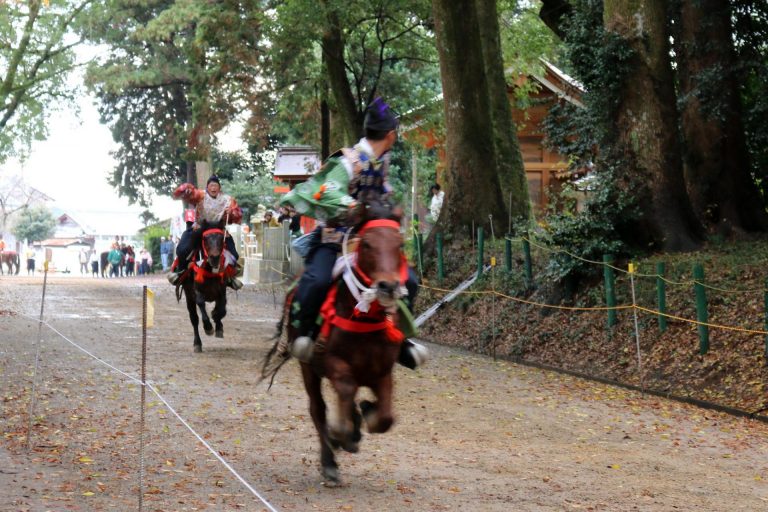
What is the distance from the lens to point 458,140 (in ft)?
88.7

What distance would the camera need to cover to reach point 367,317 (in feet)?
28.1

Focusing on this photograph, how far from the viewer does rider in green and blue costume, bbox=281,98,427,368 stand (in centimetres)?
902

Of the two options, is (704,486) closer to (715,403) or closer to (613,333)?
(715,403)

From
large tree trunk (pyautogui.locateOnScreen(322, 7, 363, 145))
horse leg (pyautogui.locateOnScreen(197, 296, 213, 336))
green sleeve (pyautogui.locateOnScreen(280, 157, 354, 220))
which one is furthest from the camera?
large tree trunk (pyautogui.locateOnScreen(322, 7, 363, 145))

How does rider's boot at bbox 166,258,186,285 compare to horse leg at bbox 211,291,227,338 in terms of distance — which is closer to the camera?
horse leg at bbox 211,291,227,338

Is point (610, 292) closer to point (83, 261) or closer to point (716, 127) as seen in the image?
point (716, 127)

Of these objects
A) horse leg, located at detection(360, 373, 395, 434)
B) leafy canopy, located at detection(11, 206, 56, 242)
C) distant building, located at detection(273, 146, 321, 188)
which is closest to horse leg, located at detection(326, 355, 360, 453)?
horse leg, located at detection(360, 373, 395, 434)

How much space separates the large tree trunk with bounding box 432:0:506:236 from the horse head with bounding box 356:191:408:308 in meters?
18.3

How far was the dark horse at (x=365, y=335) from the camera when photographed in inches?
334

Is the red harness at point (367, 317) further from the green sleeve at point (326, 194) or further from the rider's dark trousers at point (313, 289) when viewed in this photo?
the green sleeve at point (326, 194)

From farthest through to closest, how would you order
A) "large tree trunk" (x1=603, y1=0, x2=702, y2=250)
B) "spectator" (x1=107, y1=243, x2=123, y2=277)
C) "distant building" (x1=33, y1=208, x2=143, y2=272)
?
"distant building" (x1=33, y1=208, x2=143, y2=272), "spectator" (x1=107, y1=243, x2=123, y2=277), "large tree trunk" (x1=603, y1=0, x2=702, y2=250)

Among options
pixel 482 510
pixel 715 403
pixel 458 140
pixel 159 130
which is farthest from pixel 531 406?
pixel 159 130

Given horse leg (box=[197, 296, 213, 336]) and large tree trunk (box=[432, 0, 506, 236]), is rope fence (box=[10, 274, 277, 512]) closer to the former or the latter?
horse leg (box=[197, 296, 213, 336])

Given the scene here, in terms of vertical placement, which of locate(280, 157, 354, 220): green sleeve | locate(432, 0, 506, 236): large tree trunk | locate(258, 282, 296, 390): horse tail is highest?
locate(432, 0, 506, 236): large tree trunk
